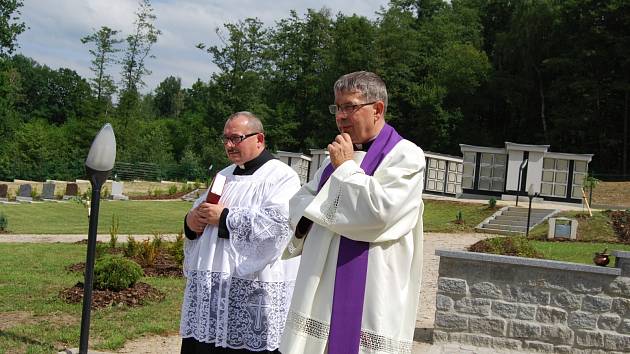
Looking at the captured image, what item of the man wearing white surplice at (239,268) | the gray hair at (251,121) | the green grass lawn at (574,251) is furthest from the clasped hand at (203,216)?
the green grass lawn at (574,251)

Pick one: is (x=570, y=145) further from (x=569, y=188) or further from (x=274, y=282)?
(x=274, y=282)

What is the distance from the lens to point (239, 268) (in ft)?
13.5

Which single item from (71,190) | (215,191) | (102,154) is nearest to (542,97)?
(71,190)

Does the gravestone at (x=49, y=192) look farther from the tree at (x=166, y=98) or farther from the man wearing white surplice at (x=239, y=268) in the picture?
the tree at (x=166, y=98)

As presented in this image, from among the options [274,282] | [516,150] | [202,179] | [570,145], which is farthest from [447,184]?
[274,282]

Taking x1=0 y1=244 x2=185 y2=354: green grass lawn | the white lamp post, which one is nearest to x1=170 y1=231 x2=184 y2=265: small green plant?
x1=0 y1=244 x2=185 y2=354: green grass lawn

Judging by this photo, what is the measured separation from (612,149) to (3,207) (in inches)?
1523

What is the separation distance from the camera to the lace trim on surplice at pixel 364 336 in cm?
296

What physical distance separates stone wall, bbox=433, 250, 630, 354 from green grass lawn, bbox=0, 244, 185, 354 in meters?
3.05

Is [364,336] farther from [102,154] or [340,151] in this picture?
[102,154]

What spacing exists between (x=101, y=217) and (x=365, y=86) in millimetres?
20871

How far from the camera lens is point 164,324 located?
7.04 m

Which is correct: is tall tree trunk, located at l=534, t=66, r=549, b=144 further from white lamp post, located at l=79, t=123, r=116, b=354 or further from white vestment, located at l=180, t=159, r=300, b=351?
white vestment, located at l=180, t=159, r=300, b=351

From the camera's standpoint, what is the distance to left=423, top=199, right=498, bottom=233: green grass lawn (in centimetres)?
2075
